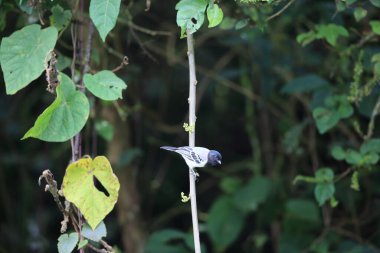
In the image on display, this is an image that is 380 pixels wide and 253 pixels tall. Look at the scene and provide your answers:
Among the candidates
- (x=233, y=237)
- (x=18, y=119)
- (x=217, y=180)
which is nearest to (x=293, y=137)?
(x=233, y=237)

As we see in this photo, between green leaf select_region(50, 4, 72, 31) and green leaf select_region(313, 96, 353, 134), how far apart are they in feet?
2.99

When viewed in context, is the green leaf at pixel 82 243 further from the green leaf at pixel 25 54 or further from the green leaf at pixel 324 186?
the green leaf at pixel 324 186

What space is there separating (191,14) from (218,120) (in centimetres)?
266

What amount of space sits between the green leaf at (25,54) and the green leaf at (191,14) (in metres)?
0.37

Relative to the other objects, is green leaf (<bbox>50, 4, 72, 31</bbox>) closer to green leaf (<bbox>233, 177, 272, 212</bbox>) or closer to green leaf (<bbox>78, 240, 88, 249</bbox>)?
green leaf (<bbox>78, 240, 88, 249</bbox>)

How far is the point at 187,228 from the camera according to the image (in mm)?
4195

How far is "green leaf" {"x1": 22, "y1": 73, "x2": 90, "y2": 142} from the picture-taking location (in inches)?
64.2

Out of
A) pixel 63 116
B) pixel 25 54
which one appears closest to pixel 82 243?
pixel 63 116

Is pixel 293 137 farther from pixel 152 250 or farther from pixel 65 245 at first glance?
pixel 65 245

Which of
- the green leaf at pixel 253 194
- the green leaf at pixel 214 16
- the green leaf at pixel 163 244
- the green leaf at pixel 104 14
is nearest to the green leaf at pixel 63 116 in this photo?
the green leaf at pixel 104 14

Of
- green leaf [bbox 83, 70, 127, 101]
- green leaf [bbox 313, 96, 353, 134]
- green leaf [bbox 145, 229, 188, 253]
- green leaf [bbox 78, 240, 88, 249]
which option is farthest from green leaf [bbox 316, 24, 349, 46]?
green leaf [bbox 145, 229, 188, 253]

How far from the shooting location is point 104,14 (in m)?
1.67

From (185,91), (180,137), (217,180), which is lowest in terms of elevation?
(217,180)

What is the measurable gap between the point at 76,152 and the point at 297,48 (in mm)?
2016
